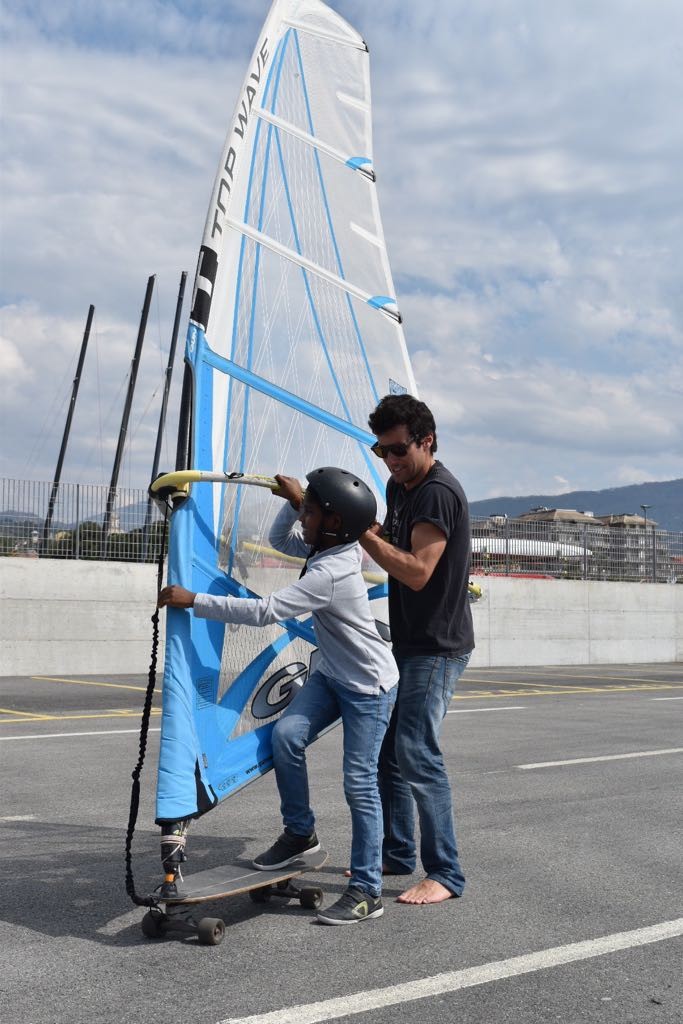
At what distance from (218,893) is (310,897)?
548mm

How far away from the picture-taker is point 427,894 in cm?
466

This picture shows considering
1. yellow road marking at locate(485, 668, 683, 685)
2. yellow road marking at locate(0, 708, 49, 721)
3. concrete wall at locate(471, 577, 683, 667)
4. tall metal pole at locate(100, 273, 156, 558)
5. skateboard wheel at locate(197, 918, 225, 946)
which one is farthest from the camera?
tall metal pole at locate(100, 273, 156, 558)

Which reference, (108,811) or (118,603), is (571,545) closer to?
(118,603)

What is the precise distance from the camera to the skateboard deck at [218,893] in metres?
3.99

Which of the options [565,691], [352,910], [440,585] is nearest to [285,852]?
[352,910]

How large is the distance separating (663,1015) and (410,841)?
6.60 feet

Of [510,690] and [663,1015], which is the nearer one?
[663,1015]

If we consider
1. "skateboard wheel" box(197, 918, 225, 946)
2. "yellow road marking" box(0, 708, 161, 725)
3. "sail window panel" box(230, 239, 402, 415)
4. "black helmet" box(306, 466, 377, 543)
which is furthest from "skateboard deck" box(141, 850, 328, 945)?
"yellow road marking" box(0, 708, 161, 725)

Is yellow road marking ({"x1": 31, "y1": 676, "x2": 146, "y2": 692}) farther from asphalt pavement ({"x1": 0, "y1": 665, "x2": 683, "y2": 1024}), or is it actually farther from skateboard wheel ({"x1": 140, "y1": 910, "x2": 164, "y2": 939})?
skateboard wheel ({"x1": 140, "y1": 910, "x2": 164, "y2": 939})

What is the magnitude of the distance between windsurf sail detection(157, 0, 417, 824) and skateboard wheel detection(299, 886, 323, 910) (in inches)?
20.7

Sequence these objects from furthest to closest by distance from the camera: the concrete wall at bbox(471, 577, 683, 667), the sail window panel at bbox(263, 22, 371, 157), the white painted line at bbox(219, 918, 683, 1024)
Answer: the concrete wall at bbox(471, 577, 683, 667) → the sail window panel at bbox(263, 22, 371, 157) → the white painted line at bbox(219, 918, 683, 1024)

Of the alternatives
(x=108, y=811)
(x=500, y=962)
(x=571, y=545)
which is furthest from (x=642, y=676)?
(x=500, y=962)

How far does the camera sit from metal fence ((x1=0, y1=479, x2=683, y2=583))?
18.5 metres

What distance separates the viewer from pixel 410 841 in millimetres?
5223
